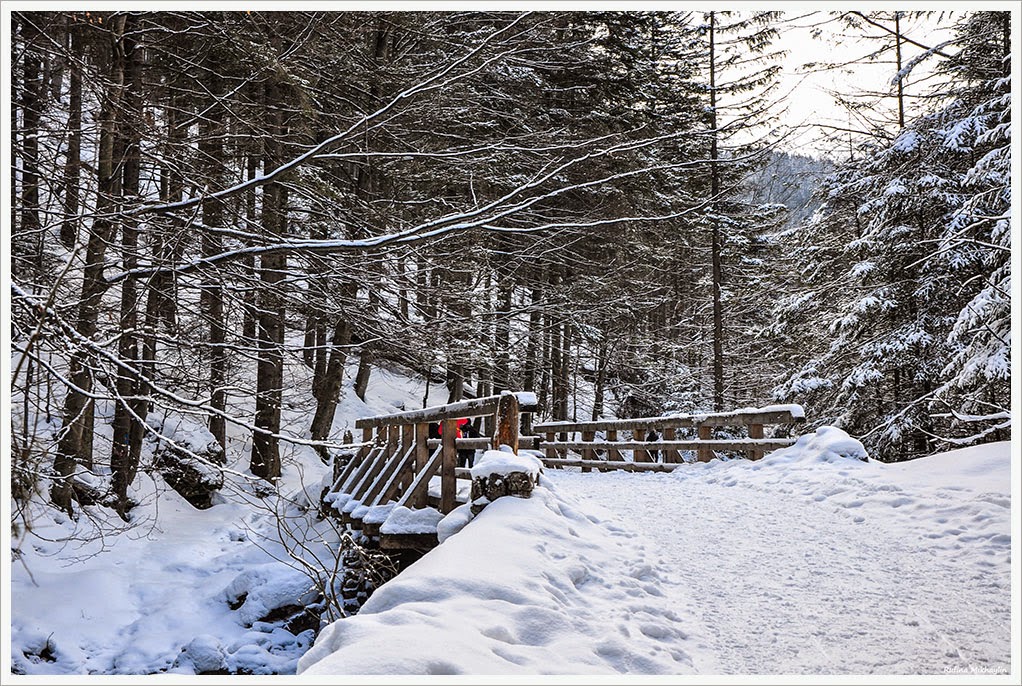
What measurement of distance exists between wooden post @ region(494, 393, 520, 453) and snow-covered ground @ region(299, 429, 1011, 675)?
0.83 metres

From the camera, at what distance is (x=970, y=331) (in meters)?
10.4

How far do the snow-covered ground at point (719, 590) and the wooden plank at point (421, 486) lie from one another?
58.8 inches

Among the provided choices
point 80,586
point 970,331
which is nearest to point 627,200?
point 970,331

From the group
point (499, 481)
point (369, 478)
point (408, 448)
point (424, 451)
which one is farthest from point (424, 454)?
point (369, 478)

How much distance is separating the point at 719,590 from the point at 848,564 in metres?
1.10

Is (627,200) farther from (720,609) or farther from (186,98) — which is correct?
(720,609)

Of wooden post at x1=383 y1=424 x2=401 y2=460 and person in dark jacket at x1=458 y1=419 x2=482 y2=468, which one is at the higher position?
wooden post at x1=383 y1=424 x2=401 y2=460

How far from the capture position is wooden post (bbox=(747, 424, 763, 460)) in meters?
10.3

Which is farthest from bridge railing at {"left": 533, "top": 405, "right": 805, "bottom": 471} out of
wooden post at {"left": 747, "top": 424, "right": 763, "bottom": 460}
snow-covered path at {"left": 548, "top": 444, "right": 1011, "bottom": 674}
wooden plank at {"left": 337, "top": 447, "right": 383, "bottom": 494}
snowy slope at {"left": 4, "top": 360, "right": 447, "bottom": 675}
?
snowy slope at {"left": 4, "top": 360, "right": 447, "bottom": 675}

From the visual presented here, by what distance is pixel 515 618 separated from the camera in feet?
10.5

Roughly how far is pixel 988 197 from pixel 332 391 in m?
11.9

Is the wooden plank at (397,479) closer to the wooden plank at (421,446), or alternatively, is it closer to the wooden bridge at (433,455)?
the wooden bridge at (433,455)

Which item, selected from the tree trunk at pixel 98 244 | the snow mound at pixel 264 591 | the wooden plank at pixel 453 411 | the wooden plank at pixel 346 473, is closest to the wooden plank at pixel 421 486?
the wooden plank at pixel 453 411

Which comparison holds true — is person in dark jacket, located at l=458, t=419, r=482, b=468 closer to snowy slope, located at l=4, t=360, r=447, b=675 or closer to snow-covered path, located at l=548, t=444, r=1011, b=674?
snowy slope, located at l=4, t=360, r=447, b=675
